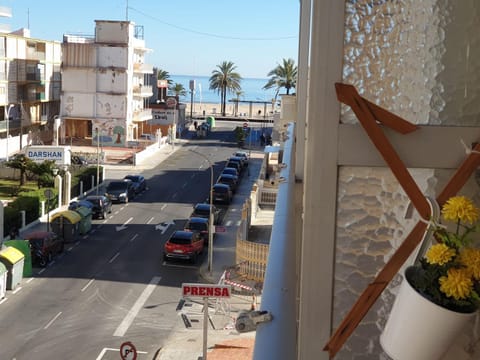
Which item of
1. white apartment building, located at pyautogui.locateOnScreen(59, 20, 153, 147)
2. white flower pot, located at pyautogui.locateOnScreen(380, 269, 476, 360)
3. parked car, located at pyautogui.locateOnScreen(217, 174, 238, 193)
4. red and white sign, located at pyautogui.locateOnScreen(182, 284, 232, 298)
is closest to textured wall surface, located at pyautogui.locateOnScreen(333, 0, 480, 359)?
white flower pot, located at pyautogui.locateOnScreen(380, 269, 476, 360)

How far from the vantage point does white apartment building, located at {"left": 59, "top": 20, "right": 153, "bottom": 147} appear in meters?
54.3

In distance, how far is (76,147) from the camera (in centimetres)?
5403

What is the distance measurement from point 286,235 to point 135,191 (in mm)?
33836

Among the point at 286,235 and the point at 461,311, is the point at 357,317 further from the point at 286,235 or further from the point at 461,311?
the point at 286,235

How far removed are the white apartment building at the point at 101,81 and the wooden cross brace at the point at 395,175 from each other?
2114 inches

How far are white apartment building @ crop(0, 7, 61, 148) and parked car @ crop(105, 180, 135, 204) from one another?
1455 centimetres

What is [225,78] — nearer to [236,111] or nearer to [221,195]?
[236,111]

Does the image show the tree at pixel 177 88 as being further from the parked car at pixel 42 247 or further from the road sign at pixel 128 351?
the road sign at pixel 128 351

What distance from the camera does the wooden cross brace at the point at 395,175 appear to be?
1.50 m

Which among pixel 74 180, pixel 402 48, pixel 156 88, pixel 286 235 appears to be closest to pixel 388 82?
pixel 402 48

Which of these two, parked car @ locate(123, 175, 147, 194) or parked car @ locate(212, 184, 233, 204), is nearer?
parked car @ locate(212, 184, 233, 204)

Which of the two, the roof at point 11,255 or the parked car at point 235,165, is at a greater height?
the parked car at point 235,165

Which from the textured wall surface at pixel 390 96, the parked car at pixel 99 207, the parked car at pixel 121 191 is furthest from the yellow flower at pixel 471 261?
the parked car at pixel 121 191

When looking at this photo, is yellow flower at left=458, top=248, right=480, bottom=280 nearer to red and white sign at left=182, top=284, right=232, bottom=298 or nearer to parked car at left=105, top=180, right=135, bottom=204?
red and white sign at left=182, top=284, right=232, bottom=298
